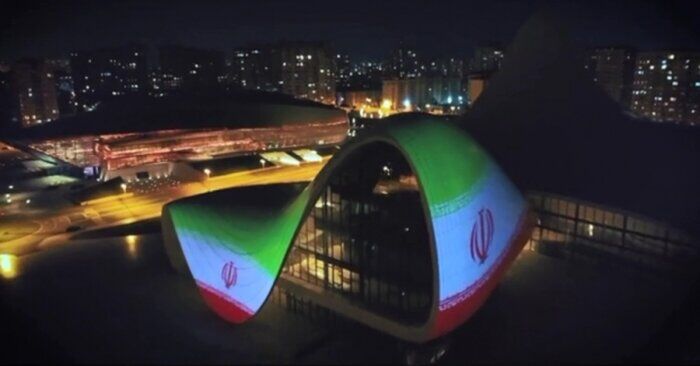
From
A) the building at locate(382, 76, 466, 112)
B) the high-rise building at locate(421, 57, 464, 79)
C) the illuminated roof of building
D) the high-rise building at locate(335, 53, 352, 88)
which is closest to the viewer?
the illuminated roof of building

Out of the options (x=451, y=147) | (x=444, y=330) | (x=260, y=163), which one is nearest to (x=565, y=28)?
(x=451, y=147)

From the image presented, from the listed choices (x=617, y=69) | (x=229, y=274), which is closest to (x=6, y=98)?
(x=229, y=274)

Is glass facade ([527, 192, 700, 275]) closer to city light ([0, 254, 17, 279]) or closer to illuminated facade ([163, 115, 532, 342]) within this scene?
illuminated facade ([163, 115, 532, 342])

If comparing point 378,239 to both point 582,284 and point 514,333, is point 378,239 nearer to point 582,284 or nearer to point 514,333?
point 514,333

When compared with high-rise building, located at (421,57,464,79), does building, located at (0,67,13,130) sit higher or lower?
lower

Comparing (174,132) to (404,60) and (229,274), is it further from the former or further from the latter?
(404,60)

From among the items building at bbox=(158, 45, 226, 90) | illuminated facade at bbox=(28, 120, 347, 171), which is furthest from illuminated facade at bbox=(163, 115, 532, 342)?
building at bbox=(158, 45, 226, 90)
